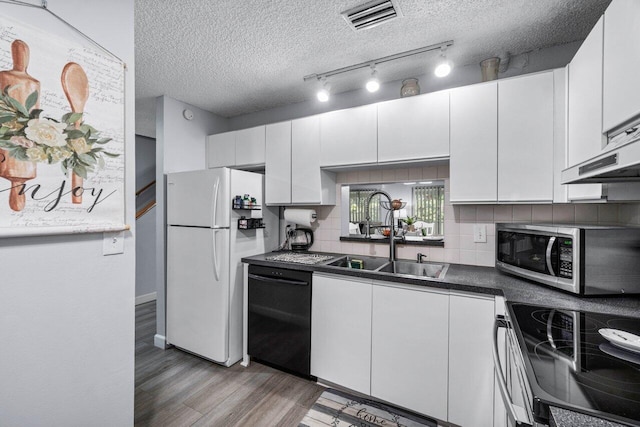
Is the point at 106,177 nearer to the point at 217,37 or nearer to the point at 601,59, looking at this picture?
the point at 217,37

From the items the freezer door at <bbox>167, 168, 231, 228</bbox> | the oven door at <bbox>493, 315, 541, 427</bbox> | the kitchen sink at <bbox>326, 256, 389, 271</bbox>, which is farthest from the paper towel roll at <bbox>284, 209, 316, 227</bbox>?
the oven door at <bbox>493, 315, 541, 427</bbox>

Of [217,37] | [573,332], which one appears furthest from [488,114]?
[217,37]

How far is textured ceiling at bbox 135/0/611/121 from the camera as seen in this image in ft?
5.34

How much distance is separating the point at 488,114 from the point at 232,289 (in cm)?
239

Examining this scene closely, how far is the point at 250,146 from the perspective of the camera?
9.51 ft

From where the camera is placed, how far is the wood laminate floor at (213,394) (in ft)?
6.08

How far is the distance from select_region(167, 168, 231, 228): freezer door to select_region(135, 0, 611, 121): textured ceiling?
2.86ft

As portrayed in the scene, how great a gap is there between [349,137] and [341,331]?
5.05ft

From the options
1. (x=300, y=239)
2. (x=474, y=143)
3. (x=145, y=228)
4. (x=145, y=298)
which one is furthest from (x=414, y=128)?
(x=145, y=298)

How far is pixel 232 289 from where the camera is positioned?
2.47 m

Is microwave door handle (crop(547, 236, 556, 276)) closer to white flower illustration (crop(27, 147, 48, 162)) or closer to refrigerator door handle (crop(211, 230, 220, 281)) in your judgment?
refrigerator door handle (crop(211, 230, 220, 281))

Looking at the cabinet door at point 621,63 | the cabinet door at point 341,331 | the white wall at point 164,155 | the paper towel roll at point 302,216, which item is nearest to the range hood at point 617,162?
the cabinet door at point 621,63

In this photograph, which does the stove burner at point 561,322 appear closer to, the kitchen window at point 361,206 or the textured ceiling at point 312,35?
the kitchen window at point 361,206

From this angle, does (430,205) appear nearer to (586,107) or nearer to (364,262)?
(364,262)
